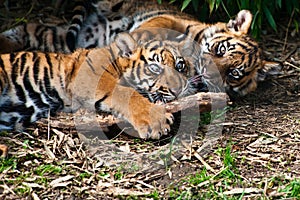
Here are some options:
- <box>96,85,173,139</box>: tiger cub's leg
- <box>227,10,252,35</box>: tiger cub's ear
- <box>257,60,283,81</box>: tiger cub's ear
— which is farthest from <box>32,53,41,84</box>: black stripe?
<box>257,60,283,81</box>: tiger cub's ear

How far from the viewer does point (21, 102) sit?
4047mm

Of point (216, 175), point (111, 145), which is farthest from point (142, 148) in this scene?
point (216, 175)

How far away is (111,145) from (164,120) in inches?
14.7

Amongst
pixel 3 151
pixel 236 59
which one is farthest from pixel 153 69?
pixel 3 151

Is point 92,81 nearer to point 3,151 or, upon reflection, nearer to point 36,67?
point 36,67

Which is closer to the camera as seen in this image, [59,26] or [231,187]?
[231,187]

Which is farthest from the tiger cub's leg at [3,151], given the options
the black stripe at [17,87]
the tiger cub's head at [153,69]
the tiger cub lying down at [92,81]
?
Result: the tiger cub's head at [153,69]

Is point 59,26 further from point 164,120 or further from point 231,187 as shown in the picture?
point 231,187

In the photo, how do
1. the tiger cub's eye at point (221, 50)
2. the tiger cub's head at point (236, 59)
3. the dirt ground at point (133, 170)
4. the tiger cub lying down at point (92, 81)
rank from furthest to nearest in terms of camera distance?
the tiger cub's eye at point (221, 50) < the tiger cub's head at point (236, 59) < the tiger cub lying down at point (92, 81) < the dirt ground at point (133, 170)

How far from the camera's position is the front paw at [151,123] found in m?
3.86

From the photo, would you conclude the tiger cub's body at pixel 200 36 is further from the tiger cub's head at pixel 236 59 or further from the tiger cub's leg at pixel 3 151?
the tiger cub's leg at pixel 3 151

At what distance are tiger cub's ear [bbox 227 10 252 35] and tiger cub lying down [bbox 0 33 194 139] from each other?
852 mm

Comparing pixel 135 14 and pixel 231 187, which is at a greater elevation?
pixel 135 14

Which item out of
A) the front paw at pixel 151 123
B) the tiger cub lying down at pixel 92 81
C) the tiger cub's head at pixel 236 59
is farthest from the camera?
the tiger cub's head at pixel 236 59
